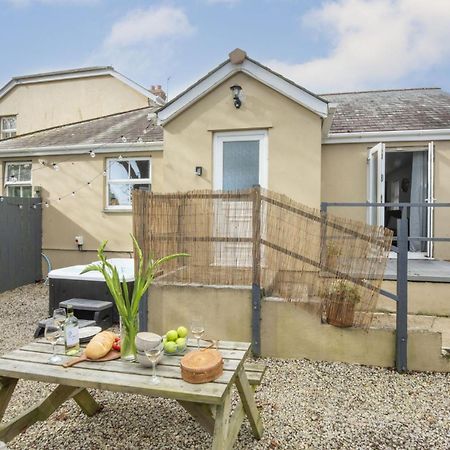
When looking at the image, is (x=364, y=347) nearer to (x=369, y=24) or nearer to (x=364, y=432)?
(x=364, y=432)

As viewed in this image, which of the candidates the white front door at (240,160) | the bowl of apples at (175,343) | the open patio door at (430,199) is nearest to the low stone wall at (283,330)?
the bowl of apples at (175,343)

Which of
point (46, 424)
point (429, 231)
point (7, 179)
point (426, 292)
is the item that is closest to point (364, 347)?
point (426, 292)

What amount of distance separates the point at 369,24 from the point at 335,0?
1.42 meters

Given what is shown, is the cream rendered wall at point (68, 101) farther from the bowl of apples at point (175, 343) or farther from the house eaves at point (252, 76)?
the bowl of apples at point (175, 343)

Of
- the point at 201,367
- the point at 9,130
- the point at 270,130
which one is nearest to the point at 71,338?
the point at 201,367

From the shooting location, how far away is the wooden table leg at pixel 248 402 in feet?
8.81

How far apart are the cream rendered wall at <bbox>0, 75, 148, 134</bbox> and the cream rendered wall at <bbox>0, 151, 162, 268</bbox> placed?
462cm

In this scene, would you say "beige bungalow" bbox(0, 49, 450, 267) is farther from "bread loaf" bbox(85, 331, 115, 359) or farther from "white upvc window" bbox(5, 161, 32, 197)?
"bread loaf" bbox(85, 331, 115, 359)

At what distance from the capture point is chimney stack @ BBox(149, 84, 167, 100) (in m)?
13.9

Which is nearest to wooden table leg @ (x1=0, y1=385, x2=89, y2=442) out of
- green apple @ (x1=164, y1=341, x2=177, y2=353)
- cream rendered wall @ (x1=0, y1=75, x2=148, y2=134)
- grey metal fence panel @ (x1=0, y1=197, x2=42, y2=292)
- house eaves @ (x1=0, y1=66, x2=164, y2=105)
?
green apple @ (x1=164, y1=341, x2=177, y2=353)

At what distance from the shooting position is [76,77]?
14016 millimetres

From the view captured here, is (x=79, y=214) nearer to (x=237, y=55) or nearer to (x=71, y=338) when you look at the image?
(x=237, y=55)

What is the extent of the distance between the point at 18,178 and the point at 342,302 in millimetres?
10292

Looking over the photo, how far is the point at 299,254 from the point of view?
4555 mm
